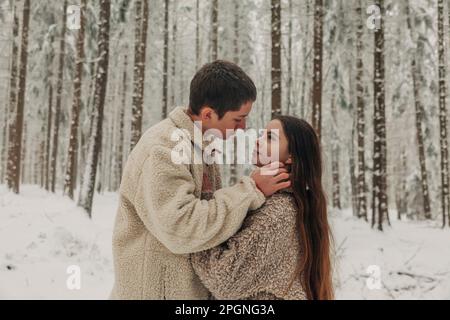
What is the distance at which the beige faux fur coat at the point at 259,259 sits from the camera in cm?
221

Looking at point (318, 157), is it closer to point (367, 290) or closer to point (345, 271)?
point (367, 290)

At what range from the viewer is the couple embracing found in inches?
84.6

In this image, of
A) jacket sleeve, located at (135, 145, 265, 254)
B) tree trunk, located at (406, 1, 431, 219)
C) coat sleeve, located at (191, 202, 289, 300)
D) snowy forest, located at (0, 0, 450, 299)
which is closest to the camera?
jacket sleeve, located at (135, 145, 265, 254)

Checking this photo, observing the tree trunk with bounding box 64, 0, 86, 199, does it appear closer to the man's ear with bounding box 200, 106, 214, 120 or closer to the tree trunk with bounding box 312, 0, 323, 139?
the tree trunk with bounding box 312, 0, 323, 139

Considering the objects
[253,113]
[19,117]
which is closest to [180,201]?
[19,117]

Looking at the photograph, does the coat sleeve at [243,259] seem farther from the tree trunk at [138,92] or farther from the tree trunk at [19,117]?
the tree trunk at [19,117]

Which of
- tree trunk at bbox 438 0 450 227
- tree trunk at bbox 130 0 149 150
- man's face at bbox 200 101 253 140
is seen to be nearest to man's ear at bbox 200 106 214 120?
man's face at bbox 200 101 253 140

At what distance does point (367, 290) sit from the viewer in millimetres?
9570

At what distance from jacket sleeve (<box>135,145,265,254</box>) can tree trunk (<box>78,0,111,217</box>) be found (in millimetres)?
11069

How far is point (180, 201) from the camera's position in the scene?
2.09 meters

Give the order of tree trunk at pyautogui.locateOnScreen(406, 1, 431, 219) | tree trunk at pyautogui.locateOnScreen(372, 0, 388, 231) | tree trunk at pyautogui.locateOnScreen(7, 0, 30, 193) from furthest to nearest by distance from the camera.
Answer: tree trunk at pyautogui.locateOnScreen(406, 1, 431, 219) → tree trunk at pyautogui.locateOnScreen(7, 0, 30, 193) → tree trunk at pyautogui.locateOnScreen(372, 0, 388, 231)

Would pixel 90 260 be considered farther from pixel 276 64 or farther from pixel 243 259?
pixel 243 259
